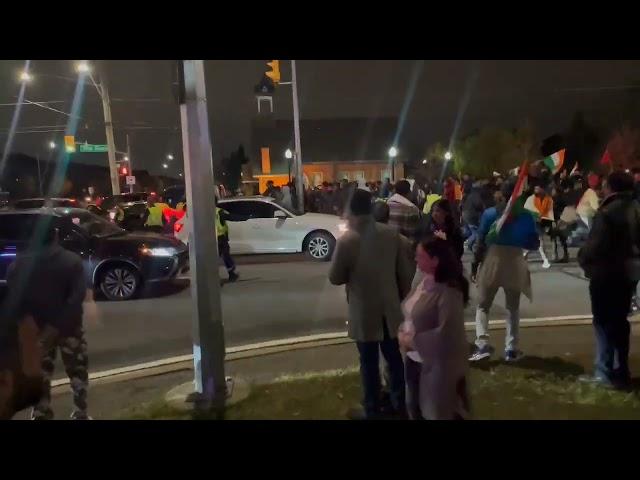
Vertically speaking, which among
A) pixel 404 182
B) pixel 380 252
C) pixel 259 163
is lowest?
pixel 380 252

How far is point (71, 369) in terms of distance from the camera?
195 inches

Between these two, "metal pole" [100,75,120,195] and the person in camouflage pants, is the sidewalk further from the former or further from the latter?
"metal pole" [100,75,120,195]

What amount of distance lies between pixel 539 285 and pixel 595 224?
17.3 ft

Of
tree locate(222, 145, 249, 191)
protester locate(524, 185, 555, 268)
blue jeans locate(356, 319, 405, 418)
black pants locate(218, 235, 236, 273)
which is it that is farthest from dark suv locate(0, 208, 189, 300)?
tree locate(222, 145, 249, 191)

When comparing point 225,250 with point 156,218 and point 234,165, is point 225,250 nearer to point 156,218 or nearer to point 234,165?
point 156,218

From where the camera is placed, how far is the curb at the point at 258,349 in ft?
21.6

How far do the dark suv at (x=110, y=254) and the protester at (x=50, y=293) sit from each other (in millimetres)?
5736

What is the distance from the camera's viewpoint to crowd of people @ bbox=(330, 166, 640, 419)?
379 centimetres

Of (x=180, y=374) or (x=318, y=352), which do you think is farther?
(x=318, y=352)

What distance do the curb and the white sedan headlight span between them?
12.4 feet

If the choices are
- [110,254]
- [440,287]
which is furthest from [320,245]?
[440,287]

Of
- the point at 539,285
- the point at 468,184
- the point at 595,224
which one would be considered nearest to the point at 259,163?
the point at 468,184
